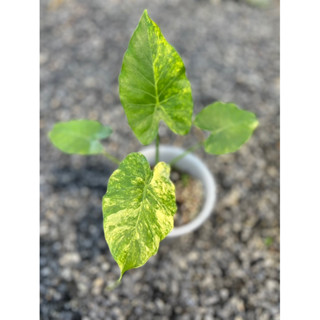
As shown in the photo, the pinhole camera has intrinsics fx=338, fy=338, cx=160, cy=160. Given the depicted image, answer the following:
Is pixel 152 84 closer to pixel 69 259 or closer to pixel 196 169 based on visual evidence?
pixel 196 169

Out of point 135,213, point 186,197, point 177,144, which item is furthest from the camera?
point 177,144

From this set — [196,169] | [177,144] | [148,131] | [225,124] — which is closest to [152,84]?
[148,131]

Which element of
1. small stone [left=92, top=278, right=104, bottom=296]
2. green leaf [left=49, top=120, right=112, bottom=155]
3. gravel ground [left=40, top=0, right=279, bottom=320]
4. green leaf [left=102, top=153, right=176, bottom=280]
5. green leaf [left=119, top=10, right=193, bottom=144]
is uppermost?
green leaf [left=119, top=10, right=193, bottom=144]

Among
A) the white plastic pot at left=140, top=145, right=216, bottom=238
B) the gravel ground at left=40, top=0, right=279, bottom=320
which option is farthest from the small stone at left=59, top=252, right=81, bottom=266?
the white plastic pot at left=140, top=145, right=216, bottom=238

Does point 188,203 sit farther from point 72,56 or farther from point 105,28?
point 105,28

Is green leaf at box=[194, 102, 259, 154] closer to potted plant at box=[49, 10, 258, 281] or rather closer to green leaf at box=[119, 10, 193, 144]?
potted plant at box=[49, 10, 258, 281]
